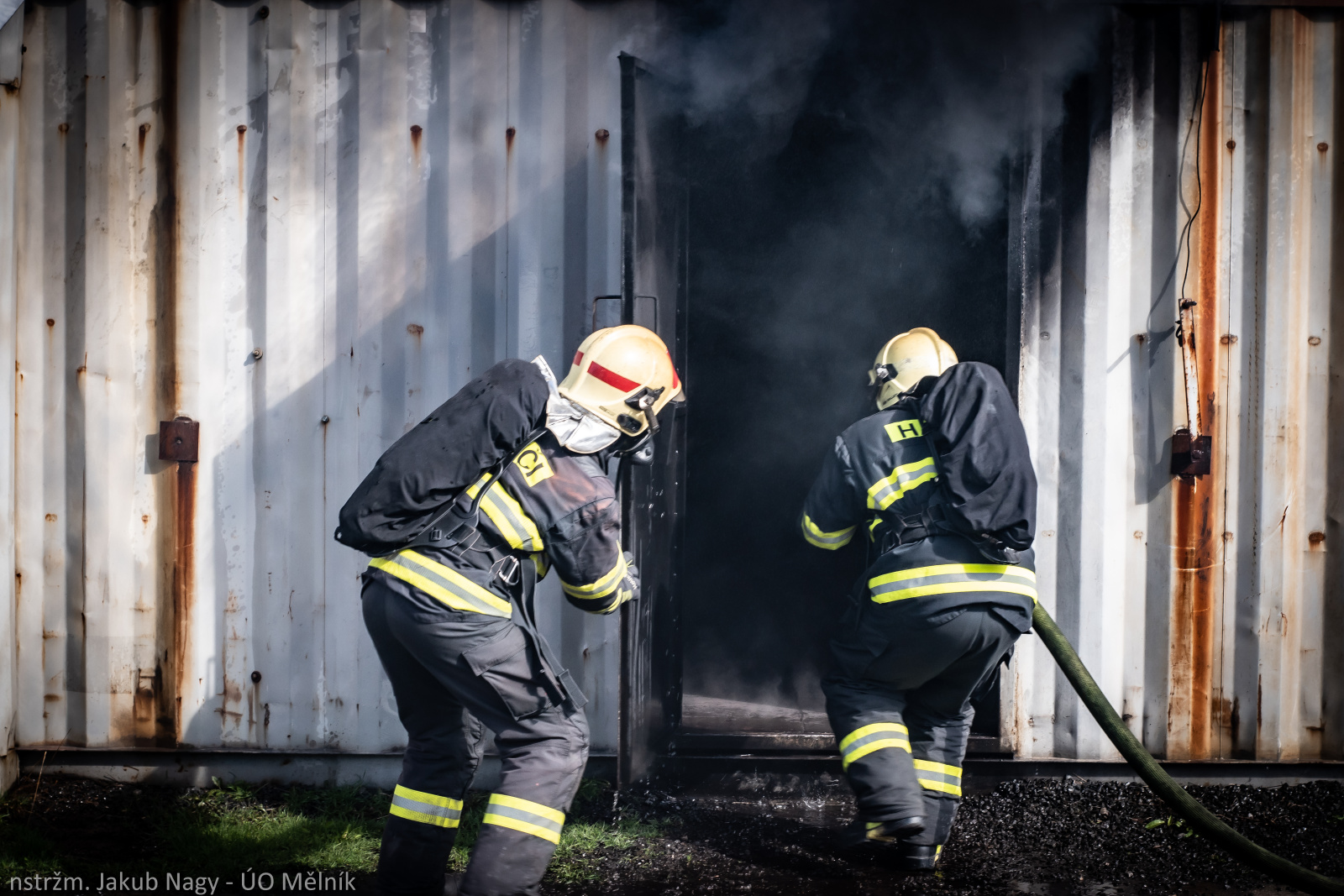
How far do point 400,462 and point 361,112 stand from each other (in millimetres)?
1916

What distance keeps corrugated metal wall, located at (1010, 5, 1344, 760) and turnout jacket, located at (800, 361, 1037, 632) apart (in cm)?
93

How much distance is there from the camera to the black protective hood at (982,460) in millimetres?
2820

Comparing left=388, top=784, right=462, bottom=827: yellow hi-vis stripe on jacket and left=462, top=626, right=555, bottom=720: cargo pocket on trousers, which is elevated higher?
left=462, top=626, right=555, bottom=720: cargo pocket on trousers

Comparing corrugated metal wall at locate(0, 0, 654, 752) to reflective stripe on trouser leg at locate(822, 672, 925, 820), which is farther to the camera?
corrugated metal wall at locate(0, 0, 654, 752)

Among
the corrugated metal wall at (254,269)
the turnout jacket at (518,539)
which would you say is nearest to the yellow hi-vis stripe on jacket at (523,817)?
the turnout jacket at (518,539)

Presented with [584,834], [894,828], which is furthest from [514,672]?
[894,828]

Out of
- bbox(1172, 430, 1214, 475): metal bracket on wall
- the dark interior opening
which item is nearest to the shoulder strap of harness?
the dark interior opening

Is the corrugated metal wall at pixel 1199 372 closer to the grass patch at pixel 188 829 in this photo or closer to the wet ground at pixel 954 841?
the wet ground at pixel 954 841

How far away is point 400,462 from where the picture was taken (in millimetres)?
2557

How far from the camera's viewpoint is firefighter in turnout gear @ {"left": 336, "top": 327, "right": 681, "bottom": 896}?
2.56 metres

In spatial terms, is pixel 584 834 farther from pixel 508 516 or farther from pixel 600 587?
Answer: pixel 508 516

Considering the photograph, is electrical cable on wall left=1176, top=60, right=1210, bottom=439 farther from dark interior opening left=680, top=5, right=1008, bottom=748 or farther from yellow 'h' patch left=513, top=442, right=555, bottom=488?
yellow 'h' patch left=513, top=442, right=555, bottom=488

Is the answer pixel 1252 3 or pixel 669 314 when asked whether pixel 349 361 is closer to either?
pixel 669 314

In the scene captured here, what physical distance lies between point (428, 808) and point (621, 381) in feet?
4.80
